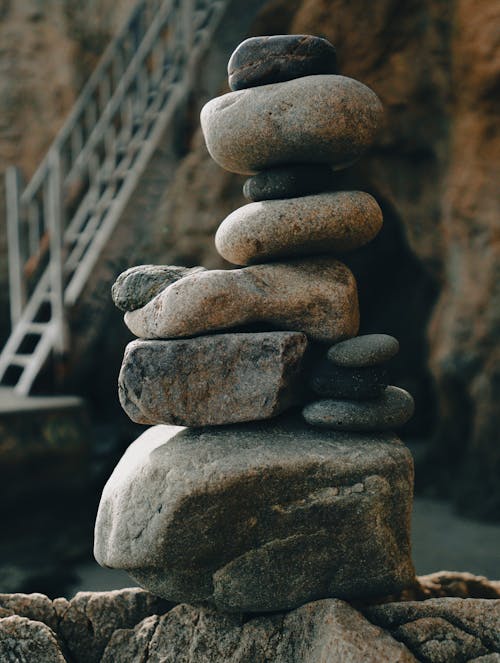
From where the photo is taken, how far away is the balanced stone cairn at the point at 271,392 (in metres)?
3.15

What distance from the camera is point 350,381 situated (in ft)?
11.1

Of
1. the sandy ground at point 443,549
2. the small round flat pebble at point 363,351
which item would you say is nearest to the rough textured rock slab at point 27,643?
the small round flat pebble at point 363,351

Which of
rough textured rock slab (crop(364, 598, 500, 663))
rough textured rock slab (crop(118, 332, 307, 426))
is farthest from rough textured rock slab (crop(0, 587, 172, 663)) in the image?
rough textured rock slab (crop(364, 598, 500, 663))

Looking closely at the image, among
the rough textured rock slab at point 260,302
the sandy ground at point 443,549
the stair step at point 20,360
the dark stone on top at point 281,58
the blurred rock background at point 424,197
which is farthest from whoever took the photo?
the blurred rock background at point 424,197

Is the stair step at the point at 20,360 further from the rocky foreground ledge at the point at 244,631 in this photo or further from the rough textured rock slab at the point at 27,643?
the rough textured rock slab at the point at 27,643

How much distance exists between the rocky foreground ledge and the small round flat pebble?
3.31ft

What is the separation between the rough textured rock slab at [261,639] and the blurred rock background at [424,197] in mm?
2935

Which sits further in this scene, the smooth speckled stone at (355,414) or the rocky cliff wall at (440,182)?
the rocky cliff wall at (440,182)

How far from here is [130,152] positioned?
7.02m

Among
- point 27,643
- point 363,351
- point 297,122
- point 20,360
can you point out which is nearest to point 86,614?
point 27,643

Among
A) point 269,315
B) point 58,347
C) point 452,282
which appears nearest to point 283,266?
point 269,315

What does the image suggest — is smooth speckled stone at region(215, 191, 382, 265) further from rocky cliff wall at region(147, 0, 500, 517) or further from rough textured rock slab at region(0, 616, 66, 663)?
rocky cliff wall at region(147, 0, 500, 517)

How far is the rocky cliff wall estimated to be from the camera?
22.2 ft

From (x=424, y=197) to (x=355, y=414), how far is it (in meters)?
4.48
